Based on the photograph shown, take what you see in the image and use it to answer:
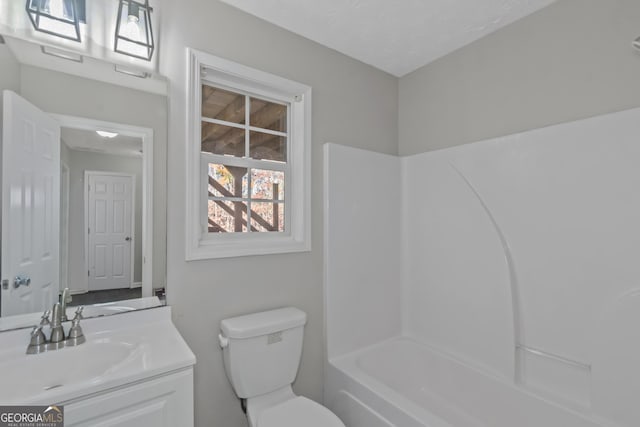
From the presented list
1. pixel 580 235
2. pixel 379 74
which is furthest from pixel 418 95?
pixel 580 235

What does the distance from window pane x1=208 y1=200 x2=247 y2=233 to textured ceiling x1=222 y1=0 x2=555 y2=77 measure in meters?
1.12

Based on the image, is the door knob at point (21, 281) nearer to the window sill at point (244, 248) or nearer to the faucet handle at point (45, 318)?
the faucet handle at point (45, 318)

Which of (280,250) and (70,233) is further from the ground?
(70,233)

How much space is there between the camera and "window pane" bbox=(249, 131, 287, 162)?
1940 mm

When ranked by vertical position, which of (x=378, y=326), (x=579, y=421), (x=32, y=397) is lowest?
(x=579, y=421)

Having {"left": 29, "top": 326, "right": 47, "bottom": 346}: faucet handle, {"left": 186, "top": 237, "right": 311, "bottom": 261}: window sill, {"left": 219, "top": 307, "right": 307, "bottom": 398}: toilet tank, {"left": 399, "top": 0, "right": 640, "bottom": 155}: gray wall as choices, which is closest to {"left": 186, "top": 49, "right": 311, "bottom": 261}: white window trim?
{"left": 186, "top": 237, "right": 311, "bottom": 261}: window sill

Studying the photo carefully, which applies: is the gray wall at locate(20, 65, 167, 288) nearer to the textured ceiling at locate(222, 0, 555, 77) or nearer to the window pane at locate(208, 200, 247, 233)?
the window pane at locate(208, 200, 247, 233)

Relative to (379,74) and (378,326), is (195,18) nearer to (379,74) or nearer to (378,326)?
→ (379,74)

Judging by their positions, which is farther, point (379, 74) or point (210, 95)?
point (379, 74)

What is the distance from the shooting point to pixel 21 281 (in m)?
1.24

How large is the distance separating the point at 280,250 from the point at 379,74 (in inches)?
63.2

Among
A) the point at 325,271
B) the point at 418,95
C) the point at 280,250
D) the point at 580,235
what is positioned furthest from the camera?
the point at 418,95

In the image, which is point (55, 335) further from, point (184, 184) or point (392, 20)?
point (392, 20)

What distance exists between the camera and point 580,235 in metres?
1.56
